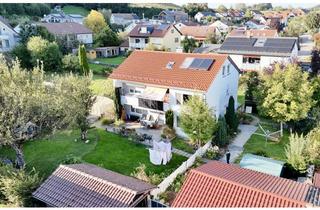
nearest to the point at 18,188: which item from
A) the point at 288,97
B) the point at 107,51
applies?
the point at 288,97

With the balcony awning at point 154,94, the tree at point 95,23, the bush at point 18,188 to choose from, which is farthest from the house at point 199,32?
the bush at point 18,188

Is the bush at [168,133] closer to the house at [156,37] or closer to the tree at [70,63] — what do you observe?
the tree at [70,63]

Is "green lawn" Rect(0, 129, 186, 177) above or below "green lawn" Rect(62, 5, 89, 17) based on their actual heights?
below

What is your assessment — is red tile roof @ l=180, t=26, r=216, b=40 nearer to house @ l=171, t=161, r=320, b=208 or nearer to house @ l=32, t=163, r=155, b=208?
house @ l=171, t=161, r=320, b=208

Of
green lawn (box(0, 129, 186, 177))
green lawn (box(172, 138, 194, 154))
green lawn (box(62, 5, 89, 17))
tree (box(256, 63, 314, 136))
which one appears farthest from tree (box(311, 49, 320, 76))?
green lawn (box(62, 5, 89, 17))

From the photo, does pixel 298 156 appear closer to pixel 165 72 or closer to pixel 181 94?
pixel 181 94
